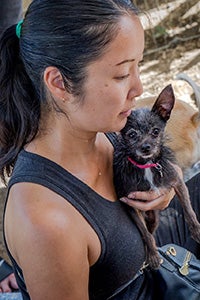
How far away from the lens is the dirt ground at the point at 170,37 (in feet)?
16.4

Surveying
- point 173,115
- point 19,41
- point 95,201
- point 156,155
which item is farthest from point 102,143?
point 173,115

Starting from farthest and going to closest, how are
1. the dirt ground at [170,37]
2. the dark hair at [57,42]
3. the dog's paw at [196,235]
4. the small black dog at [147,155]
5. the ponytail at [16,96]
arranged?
the dirt ground at [170,37]
the dog's paw at [196,235]
the small black dog at [147,155]
the ponytail at [16,96]
the dark hair at [57,42]

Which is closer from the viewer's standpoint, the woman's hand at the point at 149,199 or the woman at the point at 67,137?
the woman at the point at 67,137

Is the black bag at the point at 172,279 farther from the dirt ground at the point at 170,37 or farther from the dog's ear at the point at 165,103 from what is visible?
the dirt ground at the point at 170,37

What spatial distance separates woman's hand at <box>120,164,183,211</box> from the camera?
1.78 metres

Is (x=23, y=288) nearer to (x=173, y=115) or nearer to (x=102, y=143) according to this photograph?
(x=102, y=143)

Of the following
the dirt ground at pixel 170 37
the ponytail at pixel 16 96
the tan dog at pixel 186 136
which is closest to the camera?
the ponytail at pixel 16 96

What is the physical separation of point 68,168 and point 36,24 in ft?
1.28

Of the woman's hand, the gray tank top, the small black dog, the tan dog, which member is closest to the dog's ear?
the small black dog

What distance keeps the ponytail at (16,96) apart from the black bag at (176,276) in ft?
1.92

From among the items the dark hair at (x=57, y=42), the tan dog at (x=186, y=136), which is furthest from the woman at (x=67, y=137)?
the tan dog at (x=186, y=136)

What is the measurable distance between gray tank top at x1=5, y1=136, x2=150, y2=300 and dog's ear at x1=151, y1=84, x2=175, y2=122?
378mm

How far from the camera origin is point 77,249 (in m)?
1.45

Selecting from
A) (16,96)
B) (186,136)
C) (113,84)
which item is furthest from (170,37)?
(113,84)
